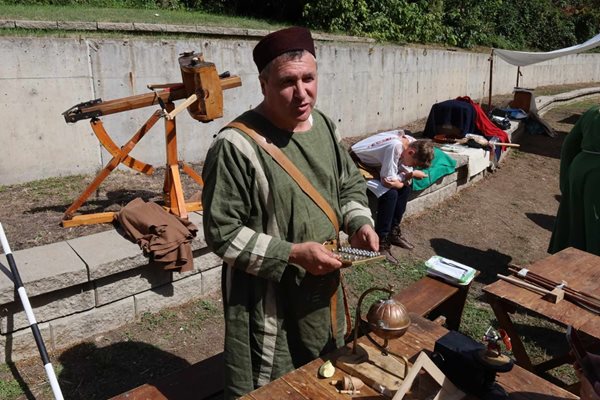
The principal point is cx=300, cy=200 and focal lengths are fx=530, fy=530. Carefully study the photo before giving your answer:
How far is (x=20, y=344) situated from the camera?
3270 mm

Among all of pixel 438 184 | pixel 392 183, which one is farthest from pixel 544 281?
pixel 438 184

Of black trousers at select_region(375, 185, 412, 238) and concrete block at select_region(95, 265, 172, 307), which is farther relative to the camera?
black trousers at select_region(375, 185, 412, 238)

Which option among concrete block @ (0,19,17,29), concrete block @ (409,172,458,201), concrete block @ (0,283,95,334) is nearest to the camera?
concrete block @ (0,283,95,334)

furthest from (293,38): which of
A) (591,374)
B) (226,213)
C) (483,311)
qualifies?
(483,311)

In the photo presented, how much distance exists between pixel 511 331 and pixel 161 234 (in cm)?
242

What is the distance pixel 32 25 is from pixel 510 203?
22.7 ft

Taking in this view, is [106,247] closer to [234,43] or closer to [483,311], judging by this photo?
[483,311]

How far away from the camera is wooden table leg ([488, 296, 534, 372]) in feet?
10.5

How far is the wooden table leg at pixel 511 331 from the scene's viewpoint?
3.21m

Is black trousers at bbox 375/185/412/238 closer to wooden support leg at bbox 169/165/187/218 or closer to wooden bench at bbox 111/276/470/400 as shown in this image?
wooden bench at bbox 111/276/470/400

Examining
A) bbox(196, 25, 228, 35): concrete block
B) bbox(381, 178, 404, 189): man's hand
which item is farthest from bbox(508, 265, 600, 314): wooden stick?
bbox(196, 25, 228, 35): concrete block

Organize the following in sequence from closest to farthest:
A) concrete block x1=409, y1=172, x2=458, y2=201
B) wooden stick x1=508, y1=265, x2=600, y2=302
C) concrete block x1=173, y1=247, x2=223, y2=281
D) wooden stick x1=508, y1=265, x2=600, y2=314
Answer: wooden stick x1=508, y1=265, x2=600, y2=314
wooden stick x1=508, y1=265, x2=600, y2=302
concrete block x1=173, y1=247, x2=223, y2=281
concrete block x1=409, y1=172, x2=458, y2=201

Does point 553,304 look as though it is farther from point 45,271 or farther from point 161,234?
point 45,271

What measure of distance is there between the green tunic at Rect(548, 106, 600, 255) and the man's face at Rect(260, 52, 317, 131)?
129 inches
